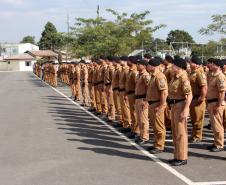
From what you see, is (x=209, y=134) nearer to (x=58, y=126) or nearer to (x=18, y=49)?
(x=58, y=126)

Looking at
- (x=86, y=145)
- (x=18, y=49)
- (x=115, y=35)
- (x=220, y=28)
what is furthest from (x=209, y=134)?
(x=18, y=49)

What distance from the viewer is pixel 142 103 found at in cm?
1009

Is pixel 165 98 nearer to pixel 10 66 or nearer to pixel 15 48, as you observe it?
pixel 10 66

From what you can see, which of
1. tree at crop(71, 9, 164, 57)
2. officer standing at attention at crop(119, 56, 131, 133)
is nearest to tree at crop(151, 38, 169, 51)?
tree at crop(71, 9, 164, 57)

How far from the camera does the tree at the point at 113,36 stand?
34312 mm

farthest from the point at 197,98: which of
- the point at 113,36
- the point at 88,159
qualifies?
the point at 113,36

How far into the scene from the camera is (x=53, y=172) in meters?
7.52

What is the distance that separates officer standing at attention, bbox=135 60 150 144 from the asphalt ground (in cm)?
34

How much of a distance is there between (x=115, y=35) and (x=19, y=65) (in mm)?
84559

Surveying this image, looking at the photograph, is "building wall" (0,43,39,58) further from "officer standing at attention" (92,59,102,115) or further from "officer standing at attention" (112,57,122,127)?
"officer standing at attention" (112,57,122,127)

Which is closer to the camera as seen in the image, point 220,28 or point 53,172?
point 53,172

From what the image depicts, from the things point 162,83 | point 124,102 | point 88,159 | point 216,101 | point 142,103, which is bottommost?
point 88,159

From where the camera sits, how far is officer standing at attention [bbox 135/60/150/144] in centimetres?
1003

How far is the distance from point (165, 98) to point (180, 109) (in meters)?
0.82
